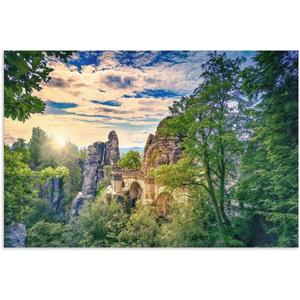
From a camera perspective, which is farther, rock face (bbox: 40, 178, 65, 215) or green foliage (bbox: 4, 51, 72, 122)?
rock face (bbox: 40, 178, 65, 215)

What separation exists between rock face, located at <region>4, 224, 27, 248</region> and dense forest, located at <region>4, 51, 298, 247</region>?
0.04m

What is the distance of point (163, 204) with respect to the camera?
9.98 feet

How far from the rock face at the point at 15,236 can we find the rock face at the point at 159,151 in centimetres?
116

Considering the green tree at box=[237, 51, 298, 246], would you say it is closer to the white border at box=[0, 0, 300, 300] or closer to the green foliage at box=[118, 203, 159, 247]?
the white border at box=[0, 0, 300, 300]

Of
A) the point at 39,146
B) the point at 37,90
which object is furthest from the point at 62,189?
the point at 37,90

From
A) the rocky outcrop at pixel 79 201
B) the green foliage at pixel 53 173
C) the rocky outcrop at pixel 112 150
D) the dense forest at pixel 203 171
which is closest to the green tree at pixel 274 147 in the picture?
the dense forest at pixel 203 171

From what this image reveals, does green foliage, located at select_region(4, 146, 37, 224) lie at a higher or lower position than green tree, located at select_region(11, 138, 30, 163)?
lower

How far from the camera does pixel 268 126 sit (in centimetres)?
299

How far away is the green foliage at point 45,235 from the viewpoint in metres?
3.01

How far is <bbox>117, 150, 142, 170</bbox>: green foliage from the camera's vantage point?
9.99 ft

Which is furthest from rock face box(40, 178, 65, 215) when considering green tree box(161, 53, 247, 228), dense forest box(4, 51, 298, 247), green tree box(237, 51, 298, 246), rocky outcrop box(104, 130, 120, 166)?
green tree box(237, 51, 298, 246)
